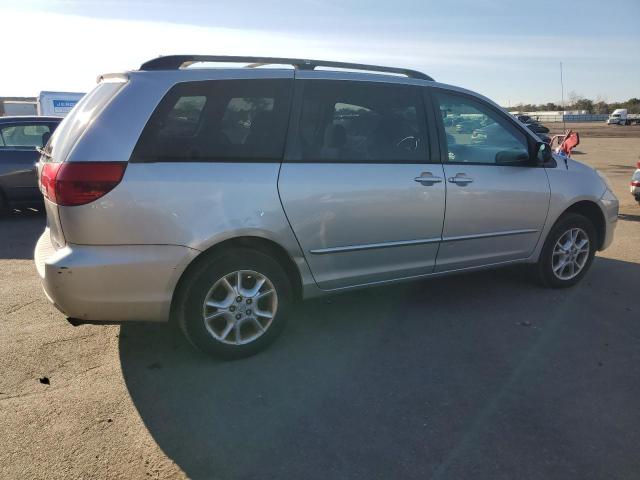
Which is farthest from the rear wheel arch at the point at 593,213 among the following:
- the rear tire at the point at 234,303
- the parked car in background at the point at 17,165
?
the parked car in background at the point at 17,165

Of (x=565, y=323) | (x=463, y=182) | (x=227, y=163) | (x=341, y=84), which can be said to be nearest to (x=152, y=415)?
(x=227, y=163)

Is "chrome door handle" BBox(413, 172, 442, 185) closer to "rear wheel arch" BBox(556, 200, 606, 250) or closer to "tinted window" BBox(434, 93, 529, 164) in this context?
"tinted window" BBox(434, 93, 529, 164)

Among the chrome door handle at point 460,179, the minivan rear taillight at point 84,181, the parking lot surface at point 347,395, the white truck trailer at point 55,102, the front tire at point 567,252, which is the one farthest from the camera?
the white truck trailer at point 55,102

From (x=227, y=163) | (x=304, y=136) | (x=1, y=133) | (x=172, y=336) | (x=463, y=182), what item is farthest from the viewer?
(x=1, y=133)

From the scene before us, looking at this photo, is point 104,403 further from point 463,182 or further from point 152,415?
point 463,182

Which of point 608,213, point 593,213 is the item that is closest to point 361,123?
point 593,213

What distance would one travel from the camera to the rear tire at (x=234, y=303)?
11.4 feet

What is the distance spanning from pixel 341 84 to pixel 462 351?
208 centimetres

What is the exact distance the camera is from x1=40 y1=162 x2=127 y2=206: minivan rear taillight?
313cm

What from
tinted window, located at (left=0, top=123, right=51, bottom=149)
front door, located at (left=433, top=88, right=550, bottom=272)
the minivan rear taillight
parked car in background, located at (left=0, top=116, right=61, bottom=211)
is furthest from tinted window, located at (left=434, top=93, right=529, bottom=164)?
tinted window, located at (left=0, top=123, right=51, bottom=149)

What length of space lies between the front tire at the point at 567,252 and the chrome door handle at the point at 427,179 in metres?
1.53

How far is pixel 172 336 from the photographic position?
4.12 m

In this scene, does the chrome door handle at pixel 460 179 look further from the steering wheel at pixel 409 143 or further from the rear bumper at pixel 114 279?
the rear bumper at pixel 114 279

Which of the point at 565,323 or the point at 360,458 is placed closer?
the point at 360,458
